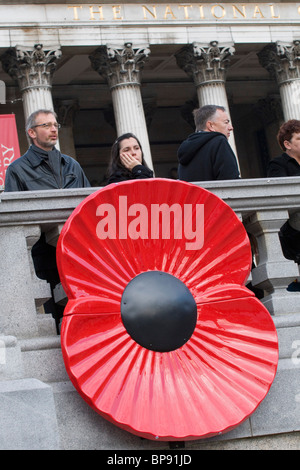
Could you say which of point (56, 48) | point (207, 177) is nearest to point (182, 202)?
point (207, 177)

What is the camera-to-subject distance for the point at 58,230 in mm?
4875

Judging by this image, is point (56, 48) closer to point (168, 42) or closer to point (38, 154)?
point (168, 42)

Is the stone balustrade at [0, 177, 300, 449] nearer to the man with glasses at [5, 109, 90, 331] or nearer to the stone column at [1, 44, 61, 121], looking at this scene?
the man with glasses at [5, 109, 90, 331]

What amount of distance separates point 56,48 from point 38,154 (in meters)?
21.4

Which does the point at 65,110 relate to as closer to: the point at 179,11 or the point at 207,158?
the point at 179,11

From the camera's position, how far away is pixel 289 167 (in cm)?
638

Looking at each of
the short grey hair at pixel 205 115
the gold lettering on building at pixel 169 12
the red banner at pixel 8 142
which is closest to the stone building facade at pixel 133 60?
the gold lettering on building at pixel 169 12

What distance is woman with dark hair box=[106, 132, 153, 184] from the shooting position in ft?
20.4

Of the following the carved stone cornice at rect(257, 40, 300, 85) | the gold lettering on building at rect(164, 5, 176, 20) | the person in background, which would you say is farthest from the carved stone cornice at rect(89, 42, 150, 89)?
the person in background

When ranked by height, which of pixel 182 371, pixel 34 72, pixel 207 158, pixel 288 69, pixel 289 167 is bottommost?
pixel 182 371

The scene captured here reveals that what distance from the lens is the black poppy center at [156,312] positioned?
455 cm

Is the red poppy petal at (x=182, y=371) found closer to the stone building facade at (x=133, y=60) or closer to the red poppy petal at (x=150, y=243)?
the red poppy petal at (x=150, y=243)

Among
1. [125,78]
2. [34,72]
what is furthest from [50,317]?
[125,78]

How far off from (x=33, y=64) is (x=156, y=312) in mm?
23194
